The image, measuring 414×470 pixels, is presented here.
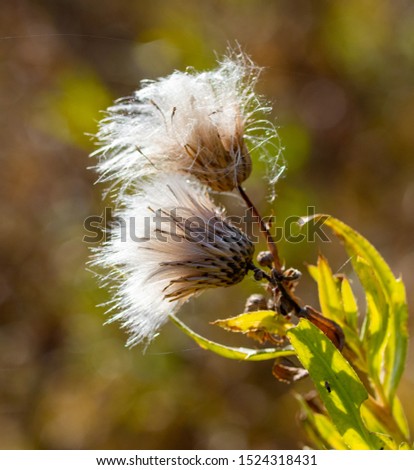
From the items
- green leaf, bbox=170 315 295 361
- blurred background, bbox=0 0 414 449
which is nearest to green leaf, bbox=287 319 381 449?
green leaf, bbox=170 315 295 361

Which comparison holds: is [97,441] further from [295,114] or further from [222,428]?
[295,114]

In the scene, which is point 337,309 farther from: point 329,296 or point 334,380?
A: point 334,380

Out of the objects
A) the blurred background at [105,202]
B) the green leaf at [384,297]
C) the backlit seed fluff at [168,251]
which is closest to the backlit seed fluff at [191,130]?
the backlit seed fluff at [168,251]

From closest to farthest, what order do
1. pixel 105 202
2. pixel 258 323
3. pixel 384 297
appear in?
pixel 258 323 < pixel 384 297 < pixel 105 202

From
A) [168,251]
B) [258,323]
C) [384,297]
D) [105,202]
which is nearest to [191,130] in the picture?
[168,251]

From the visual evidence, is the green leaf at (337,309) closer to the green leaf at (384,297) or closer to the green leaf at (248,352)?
the green leaf at (384,297)

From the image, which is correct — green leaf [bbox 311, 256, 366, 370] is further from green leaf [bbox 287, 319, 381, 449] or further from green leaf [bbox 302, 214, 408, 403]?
green leaf [bbox 287, 319, 381, 449]
